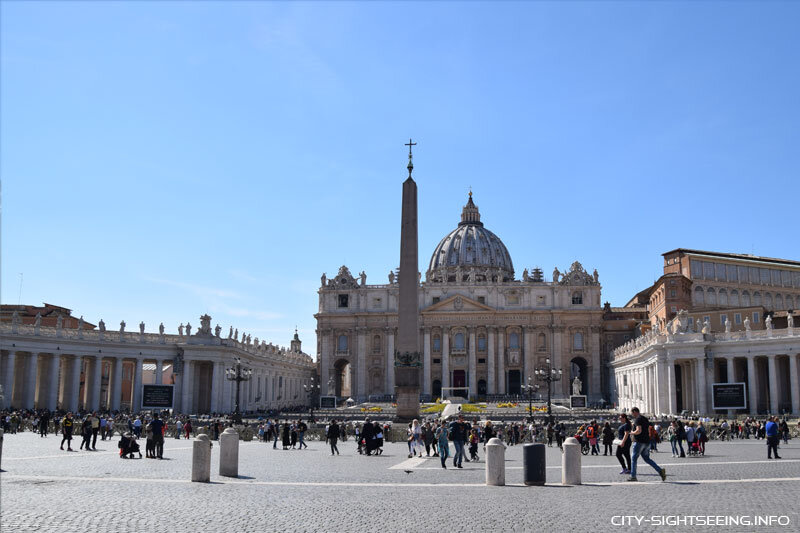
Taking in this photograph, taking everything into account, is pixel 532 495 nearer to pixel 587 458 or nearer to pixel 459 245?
pixel 587 458

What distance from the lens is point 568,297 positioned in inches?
3622

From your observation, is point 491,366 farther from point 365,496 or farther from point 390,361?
point 365,496

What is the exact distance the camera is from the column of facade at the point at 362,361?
305 ft

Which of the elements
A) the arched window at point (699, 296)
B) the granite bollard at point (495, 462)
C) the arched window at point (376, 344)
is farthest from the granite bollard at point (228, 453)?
the arched window at point (376, 344)

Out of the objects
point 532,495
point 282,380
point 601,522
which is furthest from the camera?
point 282,380

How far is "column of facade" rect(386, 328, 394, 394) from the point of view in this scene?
92062 mm

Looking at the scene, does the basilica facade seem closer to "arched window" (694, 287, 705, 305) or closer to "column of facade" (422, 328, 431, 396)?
"column of facade" (422, 328, 431, 396)

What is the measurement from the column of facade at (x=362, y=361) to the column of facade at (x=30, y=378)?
4833cm

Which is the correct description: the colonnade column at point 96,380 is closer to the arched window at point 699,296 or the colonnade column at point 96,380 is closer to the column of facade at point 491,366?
the column of facade at point 491,366

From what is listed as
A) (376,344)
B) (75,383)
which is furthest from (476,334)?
(75,383)

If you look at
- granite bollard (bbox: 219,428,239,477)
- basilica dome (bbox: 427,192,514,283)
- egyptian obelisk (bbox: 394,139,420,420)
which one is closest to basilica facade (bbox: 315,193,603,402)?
basilica dome (bbox: 427,192,514,283)

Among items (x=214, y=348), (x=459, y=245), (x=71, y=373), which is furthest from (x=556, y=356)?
(x=71, y=373)

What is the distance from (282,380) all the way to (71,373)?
31729 millimetres

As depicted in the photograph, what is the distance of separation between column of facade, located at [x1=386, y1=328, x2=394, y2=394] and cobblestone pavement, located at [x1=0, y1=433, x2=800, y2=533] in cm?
7265
